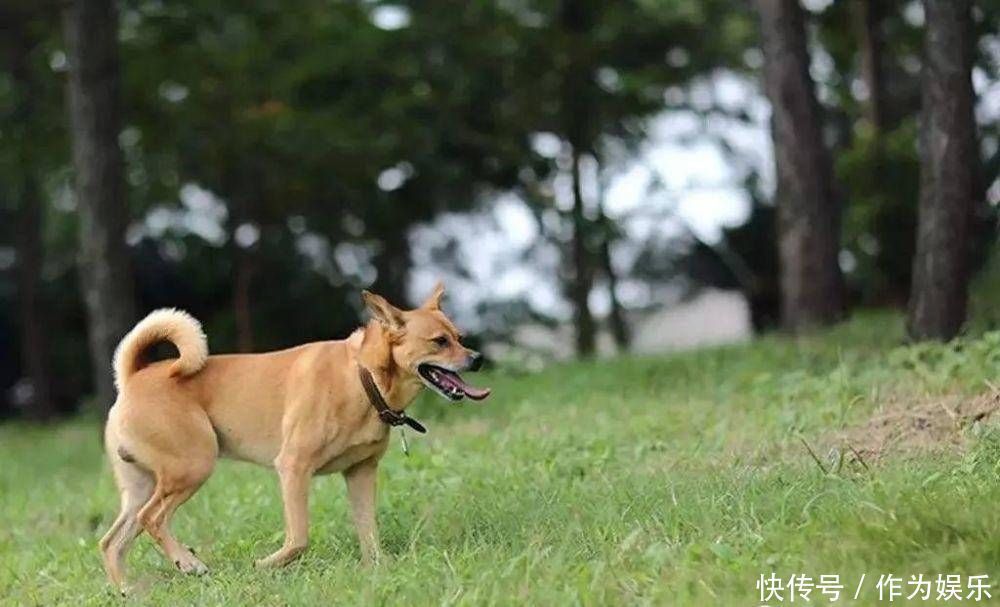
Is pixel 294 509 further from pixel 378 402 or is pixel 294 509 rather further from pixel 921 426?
pixel 921 426

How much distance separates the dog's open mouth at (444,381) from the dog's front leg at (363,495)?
0.57m

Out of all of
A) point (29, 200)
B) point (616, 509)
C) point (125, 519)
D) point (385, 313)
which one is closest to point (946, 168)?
point (616, 509)

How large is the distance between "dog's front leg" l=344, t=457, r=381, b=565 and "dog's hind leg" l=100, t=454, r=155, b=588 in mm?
1046

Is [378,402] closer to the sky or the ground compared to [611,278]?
closer to the sky

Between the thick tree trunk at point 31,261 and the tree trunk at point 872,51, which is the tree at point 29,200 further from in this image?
the tree trunk at point 872,51

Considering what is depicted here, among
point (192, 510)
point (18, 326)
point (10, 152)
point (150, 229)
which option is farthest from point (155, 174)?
point (192, 510)

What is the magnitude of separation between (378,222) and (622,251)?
14.7 ft

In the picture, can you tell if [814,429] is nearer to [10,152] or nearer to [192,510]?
[192,510]

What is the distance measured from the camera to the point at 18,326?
26.1 meters

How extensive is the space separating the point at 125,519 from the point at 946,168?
684 centimetres

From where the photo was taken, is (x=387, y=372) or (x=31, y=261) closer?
(x=387, y=372)

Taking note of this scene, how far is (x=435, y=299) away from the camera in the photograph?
7605 millimetres

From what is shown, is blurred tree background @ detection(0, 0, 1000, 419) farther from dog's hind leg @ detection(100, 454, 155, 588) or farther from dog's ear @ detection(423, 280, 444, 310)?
dog's hind leg @ detection(100, 454, 155, 588)

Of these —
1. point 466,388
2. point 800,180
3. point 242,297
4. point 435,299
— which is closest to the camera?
point 466,388
